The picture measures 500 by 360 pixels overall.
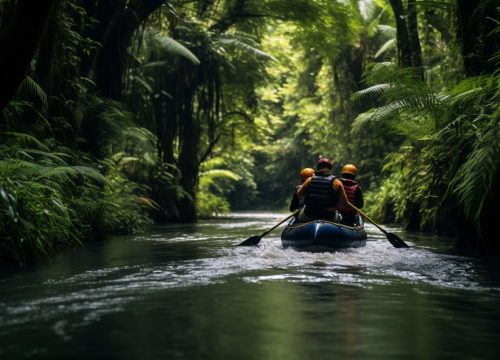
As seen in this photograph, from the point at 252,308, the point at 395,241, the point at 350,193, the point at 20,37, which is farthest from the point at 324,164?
the point at 20,37

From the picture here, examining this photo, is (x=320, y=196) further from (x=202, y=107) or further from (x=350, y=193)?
(x=202, y=107)

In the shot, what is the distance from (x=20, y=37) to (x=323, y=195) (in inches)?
229

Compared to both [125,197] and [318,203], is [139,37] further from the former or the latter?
[318,203]

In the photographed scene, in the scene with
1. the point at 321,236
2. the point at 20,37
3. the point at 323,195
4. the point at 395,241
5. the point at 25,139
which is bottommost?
the point at 395,241

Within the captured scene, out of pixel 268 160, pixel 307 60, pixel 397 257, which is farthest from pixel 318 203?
pixel 268 160

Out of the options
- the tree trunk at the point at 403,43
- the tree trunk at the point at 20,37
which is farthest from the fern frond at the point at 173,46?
the tree trunk at the point at 20,37

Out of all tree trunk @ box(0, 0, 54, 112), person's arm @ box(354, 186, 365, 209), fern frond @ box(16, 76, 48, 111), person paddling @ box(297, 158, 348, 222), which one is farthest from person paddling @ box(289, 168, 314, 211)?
tree trunk @ box(0, 0, 54, 112)

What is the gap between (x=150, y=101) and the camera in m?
19.3

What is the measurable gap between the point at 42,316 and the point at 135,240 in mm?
7877

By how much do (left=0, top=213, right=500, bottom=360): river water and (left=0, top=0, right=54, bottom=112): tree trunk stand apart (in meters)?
1.91

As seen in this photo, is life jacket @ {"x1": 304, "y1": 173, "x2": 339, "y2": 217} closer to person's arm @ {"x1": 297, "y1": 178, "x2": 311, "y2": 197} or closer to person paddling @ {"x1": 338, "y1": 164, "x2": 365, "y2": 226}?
person's arm @ {"x1": 297, "y1": 178, "x2": 311, "y2": 197}

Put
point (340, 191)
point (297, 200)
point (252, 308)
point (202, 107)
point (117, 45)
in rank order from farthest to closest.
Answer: point (202, 107) → point (117, 45) → point (297, 200) → point (340, 191) → point (252, 308)

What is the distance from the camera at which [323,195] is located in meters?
10.3

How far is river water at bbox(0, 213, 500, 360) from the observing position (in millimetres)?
3832
